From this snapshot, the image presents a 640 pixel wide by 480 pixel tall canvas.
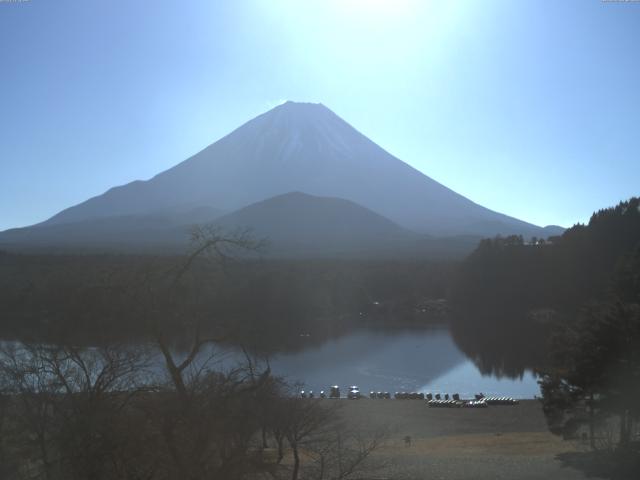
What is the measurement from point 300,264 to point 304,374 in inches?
715

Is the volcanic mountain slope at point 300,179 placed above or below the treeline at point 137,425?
above

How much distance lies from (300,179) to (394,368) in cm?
5960

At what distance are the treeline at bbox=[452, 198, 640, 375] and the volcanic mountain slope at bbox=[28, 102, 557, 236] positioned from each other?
39.2 meters

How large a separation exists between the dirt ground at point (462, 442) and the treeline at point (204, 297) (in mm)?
2224

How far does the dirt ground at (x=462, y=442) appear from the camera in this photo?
6785 mm

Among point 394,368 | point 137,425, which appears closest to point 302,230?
point 394,368

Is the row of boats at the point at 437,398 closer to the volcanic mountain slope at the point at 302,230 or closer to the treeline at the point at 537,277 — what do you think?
the treeline at the point at 537,277

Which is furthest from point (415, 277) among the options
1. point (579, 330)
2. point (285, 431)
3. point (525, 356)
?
point (285, 431)

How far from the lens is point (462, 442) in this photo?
1006 centimetres

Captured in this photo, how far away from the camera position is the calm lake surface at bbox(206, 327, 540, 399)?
16281mm

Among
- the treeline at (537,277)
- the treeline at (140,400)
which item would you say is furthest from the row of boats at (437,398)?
the treeline at (140,400)

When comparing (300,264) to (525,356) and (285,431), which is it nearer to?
(525,356)

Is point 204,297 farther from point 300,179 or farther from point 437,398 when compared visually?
point 300,179

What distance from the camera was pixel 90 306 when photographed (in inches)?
144
